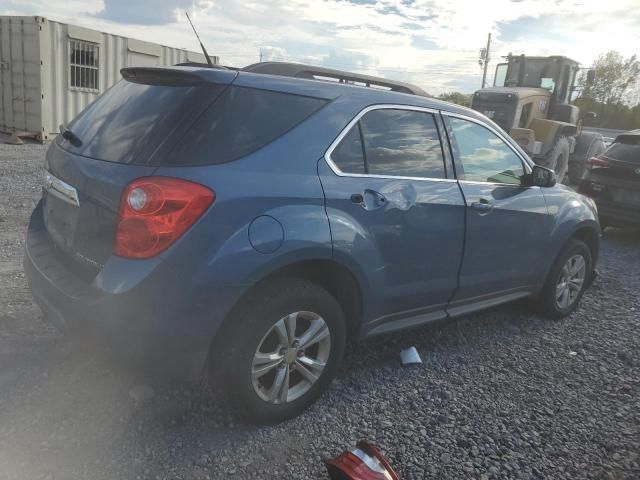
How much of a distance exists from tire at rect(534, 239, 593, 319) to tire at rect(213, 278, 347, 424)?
7.45ft

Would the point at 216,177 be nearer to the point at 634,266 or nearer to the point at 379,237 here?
the point at 379,237

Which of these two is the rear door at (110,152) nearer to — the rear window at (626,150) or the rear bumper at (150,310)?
the rear bumper at (150,310)

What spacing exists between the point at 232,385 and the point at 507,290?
→ 2.32 m

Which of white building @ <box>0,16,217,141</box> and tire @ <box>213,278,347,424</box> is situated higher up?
white building @ <box>0,16,217,141</box>

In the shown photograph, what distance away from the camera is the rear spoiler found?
2479 millimetres

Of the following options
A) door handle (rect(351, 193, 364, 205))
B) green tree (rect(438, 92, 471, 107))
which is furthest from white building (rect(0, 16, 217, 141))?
door handle (rect(351, 193, 364, 205))

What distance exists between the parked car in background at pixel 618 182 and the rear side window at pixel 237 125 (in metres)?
5.99

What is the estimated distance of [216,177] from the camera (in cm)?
227

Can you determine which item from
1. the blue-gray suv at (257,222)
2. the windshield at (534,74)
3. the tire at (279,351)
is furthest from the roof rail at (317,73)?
the windshield at (534,74)

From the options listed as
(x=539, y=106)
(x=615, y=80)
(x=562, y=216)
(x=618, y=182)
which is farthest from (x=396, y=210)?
(x=615, y=80)

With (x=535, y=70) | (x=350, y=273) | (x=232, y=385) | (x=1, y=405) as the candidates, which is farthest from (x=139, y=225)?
(x=535, y=70)

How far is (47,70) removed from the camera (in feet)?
40.0

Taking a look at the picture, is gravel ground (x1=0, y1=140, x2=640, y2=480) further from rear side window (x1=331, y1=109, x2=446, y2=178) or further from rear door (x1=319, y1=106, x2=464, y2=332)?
rear side window (x1=331, y1=109, x2=446, y2=178)

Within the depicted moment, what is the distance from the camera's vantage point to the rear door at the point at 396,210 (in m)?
2.70
